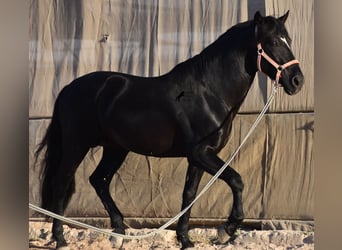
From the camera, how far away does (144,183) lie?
4.60 metres

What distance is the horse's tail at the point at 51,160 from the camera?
4.67 m

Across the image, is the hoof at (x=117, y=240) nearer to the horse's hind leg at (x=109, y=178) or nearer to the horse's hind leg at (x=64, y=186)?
the horse's hind leg at (x=109, y=178)

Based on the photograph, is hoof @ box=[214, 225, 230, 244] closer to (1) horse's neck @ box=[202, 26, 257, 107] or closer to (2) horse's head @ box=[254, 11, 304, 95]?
(1) horse's neck @ box=[202, 26, 257, 107]

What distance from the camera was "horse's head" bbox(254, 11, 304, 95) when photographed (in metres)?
4.35

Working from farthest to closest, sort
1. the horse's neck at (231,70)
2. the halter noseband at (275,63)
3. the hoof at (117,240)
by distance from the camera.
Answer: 1. the hoof at (117,240)
2. the horse's neck at (231,70)
3. the halter noseband at (275,63)

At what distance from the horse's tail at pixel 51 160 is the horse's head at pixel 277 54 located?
4.59ft

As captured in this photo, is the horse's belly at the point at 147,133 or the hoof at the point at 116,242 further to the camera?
the hoof at the point at 116,242

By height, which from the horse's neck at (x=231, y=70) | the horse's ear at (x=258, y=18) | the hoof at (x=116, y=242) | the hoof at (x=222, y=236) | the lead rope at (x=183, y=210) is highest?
the horse's ear at (x=258, y=18)

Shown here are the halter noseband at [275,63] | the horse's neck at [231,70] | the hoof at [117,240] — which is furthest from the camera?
the hoof at [117,240]

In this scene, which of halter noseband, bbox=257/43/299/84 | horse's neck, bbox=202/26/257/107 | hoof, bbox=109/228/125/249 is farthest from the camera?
hoof, bbox=109/228/125/249

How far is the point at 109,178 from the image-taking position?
4.64 meters

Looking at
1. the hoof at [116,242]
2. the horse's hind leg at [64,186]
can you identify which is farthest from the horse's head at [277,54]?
the hoof at [116,242]

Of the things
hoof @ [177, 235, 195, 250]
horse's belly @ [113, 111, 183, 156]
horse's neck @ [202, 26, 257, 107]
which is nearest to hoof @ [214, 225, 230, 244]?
hoof @ [177, 235, 195, 250]

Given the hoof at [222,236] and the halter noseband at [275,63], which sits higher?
the halter noseband at [275,63]
